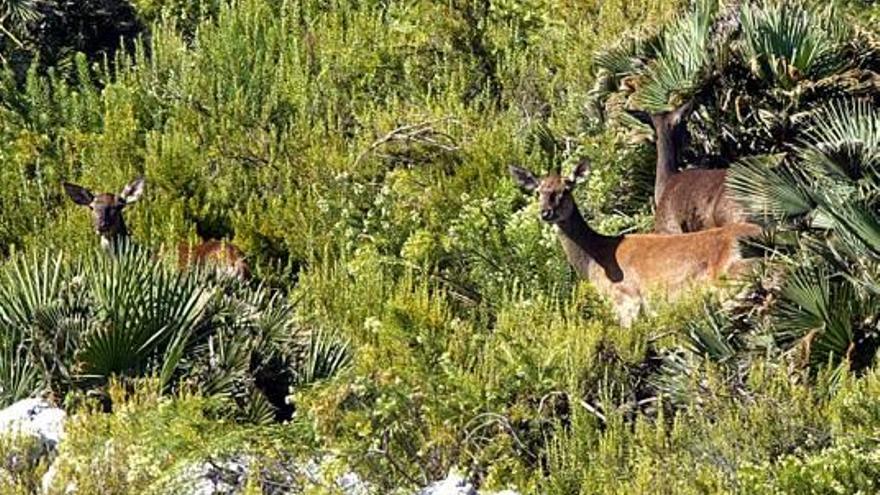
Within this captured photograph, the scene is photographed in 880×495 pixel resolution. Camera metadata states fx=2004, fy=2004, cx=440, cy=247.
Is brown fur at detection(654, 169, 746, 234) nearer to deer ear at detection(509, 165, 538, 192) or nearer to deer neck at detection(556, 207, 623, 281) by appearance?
deer neck at detection(556, 207, 623, 281)

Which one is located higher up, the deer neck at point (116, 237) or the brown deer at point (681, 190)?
the brown deer at point (681, 190)

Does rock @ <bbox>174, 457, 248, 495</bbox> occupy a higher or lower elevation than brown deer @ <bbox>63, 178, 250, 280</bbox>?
higher

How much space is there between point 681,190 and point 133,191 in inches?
181

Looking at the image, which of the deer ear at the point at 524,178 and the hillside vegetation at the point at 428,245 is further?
the deer ear at the point at 524,178

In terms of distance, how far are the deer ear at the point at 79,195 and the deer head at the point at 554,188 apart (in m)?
3.68

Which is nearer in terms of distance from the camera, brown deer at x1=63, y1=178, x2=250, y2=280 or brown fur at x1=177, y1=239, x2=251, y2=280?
brown fur at x1=177, y1=239, x2=251, y2=280

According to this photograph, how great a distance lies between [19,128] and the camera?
63.9ft

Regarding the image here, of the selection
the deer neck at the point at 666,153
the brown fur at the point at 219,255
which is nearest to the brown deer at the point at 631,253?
the deer neck at the point at 666,153

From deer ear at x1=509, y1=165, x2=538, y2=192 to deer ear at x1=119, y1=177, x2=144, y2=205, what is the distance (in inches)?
131

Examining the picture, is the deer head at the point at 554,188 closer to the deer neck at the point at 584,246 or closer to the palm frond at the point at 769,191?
the deer neck at the point at 584,246

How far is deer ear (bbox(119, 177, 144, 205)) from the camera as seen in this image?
1683cm

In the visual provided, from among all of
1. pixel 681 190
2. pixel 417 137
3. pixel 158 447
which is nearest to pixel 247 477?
pixel 158 447

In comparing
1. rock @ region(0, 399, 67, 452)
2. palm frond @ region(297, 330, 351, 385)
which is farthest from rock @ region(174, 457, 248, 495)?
palm frond @ region(297, 330, 351, 385)

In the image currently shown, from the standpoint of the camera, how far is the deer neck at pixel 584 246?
588 inches
